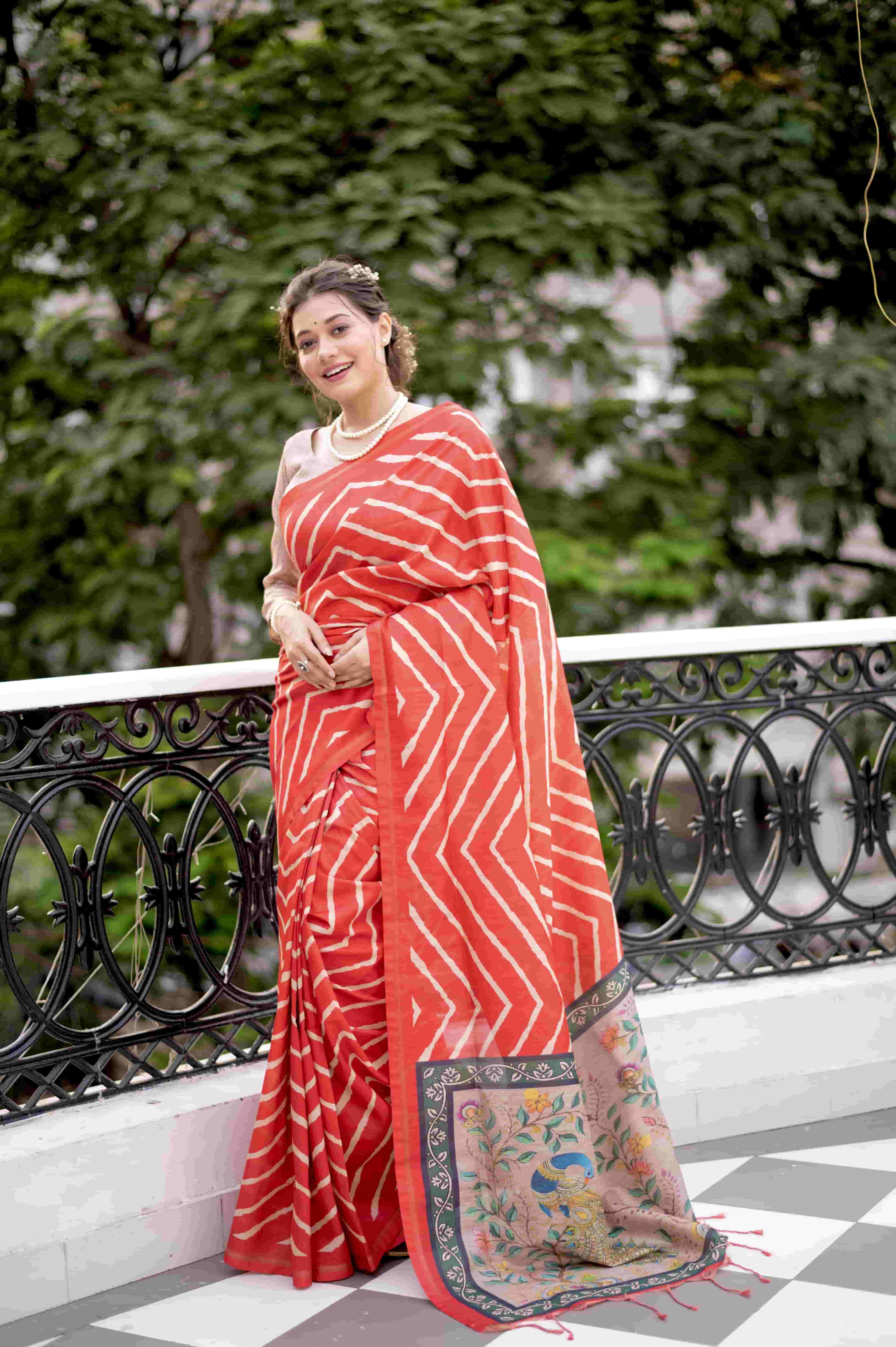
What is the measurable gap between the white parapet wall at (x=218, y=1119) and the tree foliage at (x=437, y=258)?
2.51 meters

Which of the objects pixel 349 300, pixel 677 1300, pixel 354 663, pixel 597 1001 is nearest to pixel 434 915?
pixel 597 1001

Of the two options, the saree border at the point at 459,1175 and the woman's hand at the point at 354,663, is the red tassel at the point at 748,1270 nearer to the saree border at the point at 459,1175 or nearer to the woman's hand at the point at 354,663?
the saree border at the point at 459,1175

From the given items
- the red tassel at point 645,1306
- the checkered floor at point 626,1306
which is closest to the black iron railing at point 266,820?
the checkered floor at point 626,1306

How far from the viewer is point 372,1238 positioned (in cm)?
248

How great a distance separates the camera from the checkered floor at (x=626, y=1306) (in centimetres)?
221

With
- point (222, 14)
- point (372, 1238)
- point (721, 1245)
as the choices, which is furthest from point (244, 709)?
point (222, 14)

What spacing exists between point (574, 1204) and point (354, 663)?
3.31 ft

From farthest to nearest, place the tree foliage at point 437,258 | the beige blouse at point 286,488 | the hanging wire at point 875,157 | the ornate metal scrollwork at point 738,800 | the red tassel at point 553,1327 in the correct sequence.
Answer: the tree foliage at point 437,258
the hanging wire at point 875,157
the ornate metal scrollwork at point 738,800
the beige blouse at point 286,488
the red tassel at point 553,1327

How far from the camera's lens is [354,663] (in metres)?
2.51

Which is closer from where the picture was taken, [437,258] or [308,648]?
[308,648]

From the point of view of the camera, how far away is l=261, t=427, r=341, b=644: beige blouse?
2.66m

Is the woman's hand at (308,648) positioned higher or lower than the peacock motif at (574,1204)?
higher

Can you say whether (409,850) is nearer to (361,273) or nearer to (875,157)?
(361,273)

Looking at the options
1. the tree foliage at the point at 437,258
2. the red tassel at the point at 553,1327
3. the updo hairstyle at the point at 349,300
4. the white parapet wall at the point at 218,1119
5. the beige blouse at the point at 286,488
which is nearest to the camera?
the red tassel at the point at 553,1327
